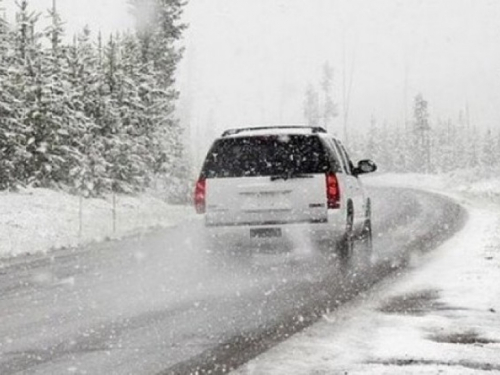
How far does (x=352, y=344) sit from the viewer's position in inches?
249

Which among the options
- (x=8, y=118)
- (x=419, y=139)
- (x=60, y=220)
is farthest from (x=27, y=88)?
(x=419, y=139)

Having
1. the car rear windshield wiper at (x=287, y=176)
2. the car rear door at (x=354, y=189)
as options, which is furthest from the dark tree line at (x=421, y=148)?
the car rear windshield wiper at (x=287, y=176)

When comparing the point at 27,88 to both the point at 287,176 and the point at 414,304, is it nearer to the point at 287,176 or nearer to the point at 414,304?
the point at 287,176

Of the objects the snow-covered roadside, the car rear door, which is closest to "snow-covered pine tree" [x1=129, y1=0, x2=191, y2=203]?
the snow-covered roadside

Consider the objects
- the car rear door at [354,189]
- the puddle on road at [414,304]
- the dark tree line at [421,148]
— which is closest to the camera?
the puddle on road at [414,304]

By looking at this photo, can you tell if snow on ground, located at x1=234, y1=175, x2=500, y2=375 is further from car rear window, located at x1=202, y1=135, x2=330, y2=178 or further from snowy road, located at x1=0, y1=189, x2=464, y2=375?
car rear window, located at x1=202, y1=135, x2=330, y2=178

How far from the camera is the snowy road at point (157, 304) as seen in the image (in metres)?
6.06

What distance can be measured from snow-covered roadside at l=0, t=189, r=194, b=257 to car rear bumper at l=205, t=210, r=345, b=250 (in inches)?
162

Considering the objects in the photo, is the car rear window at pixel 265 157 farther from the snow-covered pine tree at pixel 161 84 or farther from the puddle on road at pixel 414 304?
the snow-covered pine tree at pixel 161 84

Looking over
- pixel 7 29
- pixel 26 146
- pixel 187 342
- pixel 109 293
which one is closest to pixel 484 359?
pixel 187 342

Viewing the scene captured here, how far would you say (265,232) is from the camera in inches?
462

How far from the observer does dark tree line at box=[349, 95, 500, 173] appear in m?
126

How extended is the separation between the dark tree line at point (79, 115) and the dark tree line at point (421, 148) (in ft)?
289

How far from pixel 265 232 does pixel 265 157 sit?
1.10m
